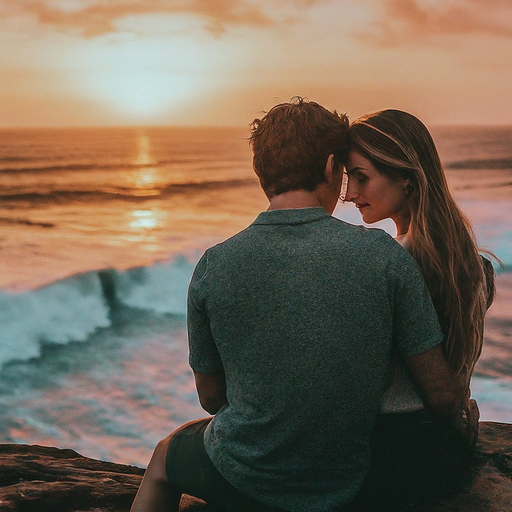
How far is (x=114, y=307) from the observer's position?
10.9m

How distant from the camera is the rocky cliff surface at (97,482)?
223 cm

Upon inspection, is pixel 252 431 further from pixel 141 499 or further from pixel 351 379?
pixel 141 499

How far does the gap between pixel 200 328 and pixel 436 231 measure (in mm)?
857

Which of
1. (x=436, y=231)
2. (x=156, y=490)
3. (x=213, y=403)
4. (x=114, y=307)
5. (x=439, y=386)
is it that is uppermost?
(x=436, y=231)

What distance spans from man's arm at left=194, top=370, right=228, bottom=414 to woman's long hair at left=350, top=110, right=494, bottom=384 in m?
0.74

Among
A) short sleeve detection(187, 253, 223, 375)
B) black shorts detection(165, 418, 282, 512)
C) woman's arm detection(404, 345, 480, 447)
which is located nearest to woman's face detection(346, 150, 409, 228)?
woman's arm detection(404, 345, 480, 447)

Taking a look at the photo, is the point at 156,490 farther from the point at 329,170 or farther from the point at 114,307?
the point at 114,307

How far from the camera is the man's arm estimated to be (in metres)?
1.94

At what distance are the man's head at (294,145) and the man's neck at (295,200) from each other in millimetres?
14

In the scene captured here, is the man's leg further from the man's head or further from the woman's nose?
the woman's nose

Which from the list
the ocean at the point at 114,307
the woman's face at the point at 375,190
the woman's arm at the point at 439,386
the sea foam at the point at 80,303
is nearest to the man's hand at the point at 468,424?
the woman's arm at the point at 439,386

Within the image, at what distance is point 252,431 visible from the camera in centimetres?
172

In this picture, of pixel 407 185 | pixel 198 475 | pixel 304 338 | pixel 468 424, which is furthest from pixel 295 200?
pixel 468 424

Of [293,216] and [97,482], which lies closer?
[293,216]
